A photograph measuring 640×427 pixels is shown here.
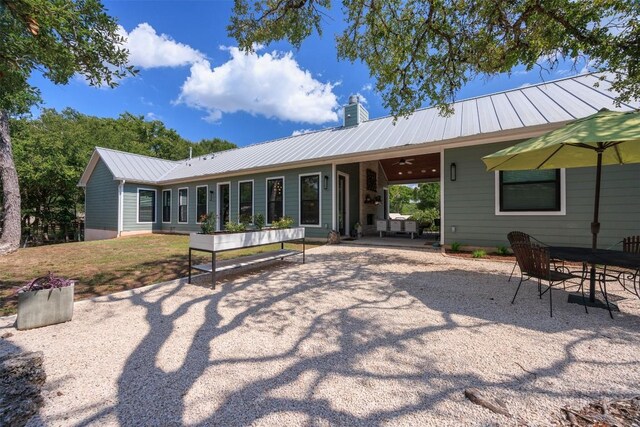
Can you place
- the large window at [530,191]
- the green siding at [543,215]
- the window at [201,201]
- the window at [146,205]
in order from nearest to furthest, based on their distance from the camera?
the green siding at [543,215]
the large window at [530,191]
the window at [201,201]
the window at [146,205]

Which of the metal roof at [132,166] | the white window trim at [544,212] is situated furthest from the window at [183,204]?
the white window trim at [544,212]

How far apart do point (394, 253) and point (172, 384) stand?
6.31 meters

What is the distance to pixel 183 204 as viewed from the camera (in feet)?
45.6

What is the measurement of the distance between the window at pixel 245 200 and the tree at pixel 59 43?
24.6 feet

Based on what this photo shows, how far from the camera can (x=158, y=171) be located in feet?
51.1

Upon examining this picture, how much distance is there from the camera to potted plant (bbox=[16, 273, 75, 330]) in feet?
9.01

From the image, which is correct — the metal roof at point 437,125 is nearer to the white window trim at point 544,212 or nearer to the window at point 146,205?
the window at point 146,205

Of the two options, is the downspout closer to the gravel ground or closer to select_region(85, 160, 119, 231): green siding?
select_region(85, 160, 119, 231): green siding

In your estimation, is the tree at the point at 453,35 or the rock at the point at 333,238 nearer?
the tree at the point at 453,35

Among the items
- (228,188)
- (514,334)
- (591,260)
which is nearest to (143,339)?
(514,334)

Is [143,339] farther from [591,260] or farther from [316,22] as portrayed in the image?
[316,22]

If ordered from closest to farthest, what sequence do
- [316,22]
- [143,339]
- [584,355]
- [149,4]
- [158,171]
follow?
[584,355]
[143,339]
[316,22]
[149,4]
[158,171]

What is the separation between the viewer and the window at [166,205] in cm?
1456

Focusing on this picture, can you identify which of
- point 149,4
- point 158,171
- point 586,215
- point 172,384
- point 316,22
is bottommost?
point 172,384
